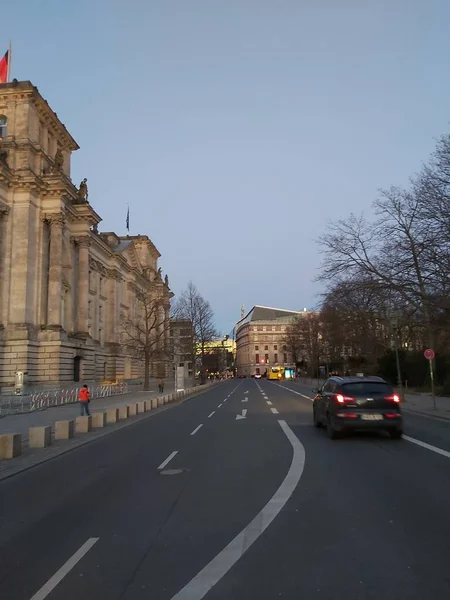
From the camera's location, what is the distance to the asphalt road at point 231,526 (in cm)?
464

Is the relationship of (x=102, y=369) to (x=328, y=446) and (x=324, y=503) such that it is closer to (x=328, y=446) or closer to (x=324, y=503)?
(x=328, y=446)

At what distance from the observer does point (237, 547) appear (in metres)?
5.59

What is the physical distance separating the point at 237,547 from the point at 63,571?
1.77 m

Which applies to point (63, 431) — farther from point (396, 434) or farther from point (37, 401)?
point (37, 401)

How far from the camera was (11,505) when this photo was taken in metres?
8.01

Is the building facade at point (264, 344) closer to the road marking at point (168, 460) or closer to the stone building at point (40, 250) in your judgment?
the stone building at point (40, 250)

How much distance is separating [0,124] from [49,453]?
4701cm

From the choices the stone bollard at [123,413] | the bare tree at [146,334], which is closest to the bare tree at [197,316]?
the bare tree at [146,334]

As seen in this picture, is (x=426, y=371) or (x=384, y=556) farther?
(x=426, y=371)

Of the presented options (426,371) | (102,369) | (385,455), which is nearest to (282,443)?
(385,455)

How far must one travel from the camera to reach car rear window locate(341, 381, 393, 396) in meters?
14.1

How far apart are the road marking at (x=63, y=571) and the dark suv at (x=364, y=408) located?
9123 mm

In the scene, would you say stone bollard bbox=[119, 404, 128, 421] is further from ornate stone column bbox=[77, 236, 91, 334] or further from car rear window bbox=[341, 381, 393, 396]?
ornate stone column bbox=[77, 236, 91, 334]

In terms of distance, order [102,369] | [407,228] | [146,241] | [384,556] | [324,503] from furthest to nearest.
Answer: [146,241] < [102,369] < [407,228] < [324,503] < [384,556]
